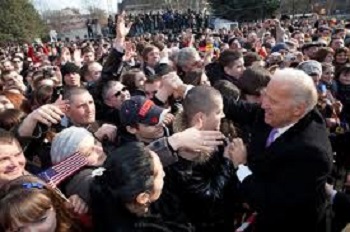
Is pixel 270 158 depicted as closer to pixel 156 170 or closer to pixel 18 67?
pixel 156 170

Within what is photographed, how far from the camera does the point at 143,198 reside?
218 centimetres

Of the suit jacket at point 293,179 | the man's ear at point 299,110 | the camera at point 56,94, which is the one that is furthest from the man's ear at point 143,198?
the camera at point 56,94

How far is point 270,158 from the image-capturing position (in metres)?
2.59

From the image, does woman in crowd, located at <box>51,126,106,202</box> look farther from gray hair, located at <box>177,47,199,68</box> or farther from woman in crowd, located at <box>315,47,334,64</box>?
woman in crowd, located at <box>315,47,334,64</box>

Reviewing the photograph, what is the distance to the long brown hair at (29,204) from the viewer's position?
2086 millimetres

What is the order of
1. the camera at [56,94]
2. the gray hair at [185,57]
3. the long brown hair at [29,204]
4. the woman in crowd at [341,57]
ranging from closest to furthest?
the long brown hair at [29,204], the camera at [56,94], the gray hair at [185,57], the woman in crowd at [341,57]

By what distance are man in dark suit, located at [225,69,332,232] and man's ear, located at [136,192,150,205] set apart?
2.31ft

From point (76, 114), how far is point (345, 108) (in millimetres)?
3275

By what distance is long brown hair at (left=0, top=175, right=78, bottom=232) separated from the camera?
6.84ft

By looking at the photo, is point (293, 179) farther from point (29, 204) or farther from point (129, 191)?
point (29, 204)

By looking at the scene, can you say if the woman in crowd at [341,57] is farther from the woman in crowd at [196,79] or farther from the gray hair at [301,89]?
the gray hair at [301,89]

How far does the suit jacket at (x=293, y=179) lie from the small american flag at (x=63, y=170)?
95cm

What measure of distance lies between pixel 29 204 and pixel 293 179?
136cm

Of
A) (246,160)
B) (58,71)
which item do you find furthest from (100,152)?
(58,71)
